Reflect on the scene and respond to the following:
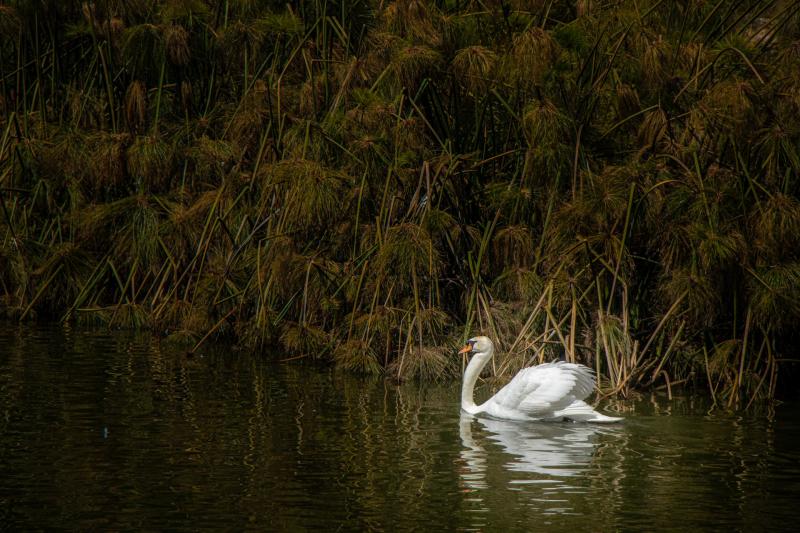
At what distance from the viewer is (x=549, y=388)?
1139cm

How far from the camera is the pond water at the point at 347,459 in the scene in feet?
26.3

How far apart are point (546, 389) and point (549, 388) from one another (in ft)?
0.11

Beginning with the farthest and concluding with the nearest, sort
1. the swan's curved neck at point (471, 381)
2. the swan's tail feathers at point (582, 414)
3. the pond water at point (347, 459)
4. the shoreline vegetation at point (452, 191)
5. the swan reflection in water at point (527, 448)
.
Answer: the shoreline vegetation at point (452, 191), the swan's curved neck at point (471, 381), the swan's tail feathers at point (582, 414), the swan reflection in water at point (527, 448), the pond water at point (347, 459)

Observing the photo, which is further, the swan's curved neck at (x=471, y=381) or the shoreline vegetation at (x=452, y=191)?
the shoreline vegetation at (x=452, y=191)

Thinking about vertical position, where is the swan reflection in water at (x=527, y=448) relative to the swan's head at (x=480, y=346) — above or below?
below

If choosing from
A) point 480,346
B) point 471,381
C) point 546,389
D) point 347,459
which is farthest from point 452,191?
point 347,459

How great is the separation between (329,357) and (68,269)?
14.7 feet

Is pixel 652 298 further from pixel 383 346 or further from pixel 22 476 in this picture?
pixel 22 476

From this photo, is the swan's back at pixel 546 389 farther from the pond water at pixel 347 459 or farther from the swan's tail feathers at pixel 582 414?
the pond water at pixel 347 459

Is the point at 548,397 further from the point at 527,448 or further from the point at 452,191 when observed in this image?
the point at 452,191

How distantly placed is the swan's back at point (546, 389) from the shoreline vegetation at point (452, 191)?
0.89 metres

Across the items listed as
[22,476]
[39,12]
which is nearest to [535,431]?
[22,476]

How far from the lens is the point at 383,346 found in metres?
14.1

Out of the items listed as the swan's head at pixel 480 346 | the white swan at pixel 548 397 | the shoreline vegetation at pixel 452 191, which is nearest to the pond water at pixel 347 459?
the white swan at pixel 548 397
